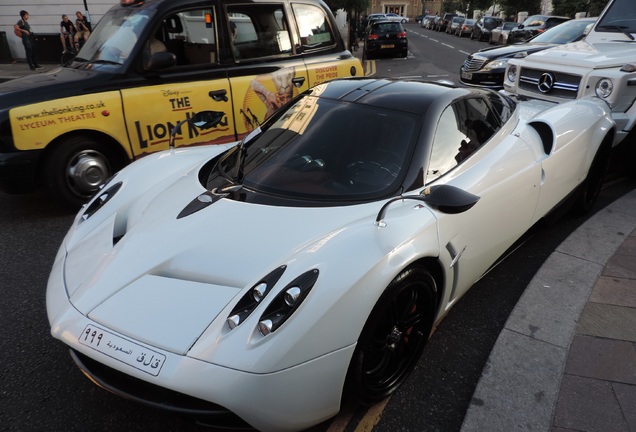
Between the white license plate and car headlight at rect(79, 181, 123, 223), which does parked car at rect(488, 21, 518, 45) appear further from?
the white license plate

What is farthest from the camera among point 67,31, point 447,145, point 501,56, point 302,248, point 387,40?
point 387,40

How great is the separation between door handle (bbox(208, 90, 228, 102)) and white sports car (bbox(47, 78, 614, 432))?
5.53 feet

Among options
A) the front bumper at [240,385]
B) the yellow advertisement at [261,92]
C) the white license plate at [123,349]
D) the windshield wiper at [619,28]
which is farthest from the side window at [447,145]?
the windshield wiper at [619,28]

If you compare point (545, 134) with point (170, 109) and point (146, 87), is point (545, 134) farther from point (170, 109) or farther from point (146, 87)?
point (146, 87)

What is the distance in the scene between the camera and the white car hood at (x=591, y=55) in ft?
17.1

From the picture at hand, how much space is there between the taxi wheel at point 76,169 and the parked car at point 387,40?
16702 mm

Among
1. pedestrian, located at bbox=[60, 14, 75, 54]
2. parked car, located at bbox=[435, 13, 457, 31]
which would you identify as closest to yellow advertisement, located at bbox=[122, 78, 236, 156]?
pedestrian, located at bbox=[60, 14, 75, 54]

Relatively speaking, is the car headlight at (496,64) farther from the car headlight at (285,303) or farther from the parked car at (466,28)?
the parked car at (466,28)

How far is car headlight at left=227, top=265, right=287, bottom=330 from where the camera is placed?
6.10ft

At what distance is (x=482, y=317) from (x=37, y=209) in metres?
4.24

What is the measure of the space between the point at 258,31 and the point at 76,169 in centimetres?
243

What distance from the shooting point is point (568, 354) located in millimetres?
2662

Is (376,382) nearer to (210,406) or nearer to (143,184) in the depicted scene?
(210,406)

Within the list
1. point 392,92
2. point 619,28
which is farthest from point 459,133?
point 619,28
